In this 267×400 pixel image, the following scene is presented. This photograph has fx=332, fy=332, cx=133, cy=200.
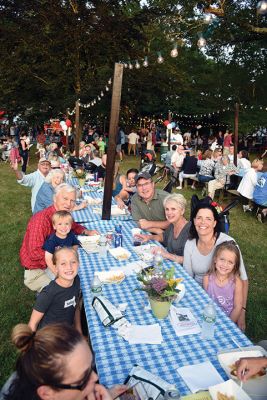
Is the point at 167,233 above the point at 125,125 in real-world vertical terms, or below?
below

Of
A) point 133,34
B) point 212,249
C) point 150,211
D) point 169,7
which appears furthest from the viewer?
point 133,34

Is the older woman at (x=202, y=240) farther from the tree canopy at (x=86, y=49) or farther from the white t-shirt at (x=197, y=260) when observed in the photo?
the tree canopy at (x=86, y=49)

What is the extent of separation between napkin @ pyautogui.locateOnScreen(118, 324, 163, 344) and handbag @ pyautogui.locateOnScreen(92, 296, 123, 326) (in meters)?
0.10

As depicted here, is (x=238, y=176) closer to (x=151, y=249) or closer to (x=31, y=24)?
(x=151, y=249)

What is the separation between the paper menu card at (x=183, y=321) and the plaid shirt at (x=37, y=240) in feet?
5.39

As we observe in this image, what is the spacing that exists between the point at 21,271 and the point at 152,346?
339 cm

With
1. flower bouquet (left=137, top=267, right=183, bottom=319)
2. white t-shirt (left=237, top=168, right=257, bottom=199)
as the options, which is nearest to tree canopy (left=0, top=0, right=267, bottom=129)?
white t-shirt (left=237, top=168, right=257, bottom=199)

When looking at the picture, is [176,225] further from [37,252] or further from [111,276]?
[37,252]

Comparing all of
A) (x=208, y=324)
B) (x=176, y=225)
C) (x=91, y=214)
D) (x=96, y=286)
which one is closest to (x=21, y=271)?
(x=91, y=214)

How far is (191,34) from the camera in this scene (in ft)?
44.0

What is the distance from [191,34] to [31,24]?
8.66 meters

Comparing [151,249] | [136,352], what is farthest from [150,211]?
[136,352]

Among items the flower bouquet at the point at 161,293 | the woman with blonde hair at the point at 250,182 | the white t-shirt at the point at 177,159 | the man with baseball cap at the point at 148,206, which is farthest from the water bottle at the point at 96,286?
the white t-shirt at the point at 177,159

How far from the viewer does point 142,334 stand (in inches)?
87.5
